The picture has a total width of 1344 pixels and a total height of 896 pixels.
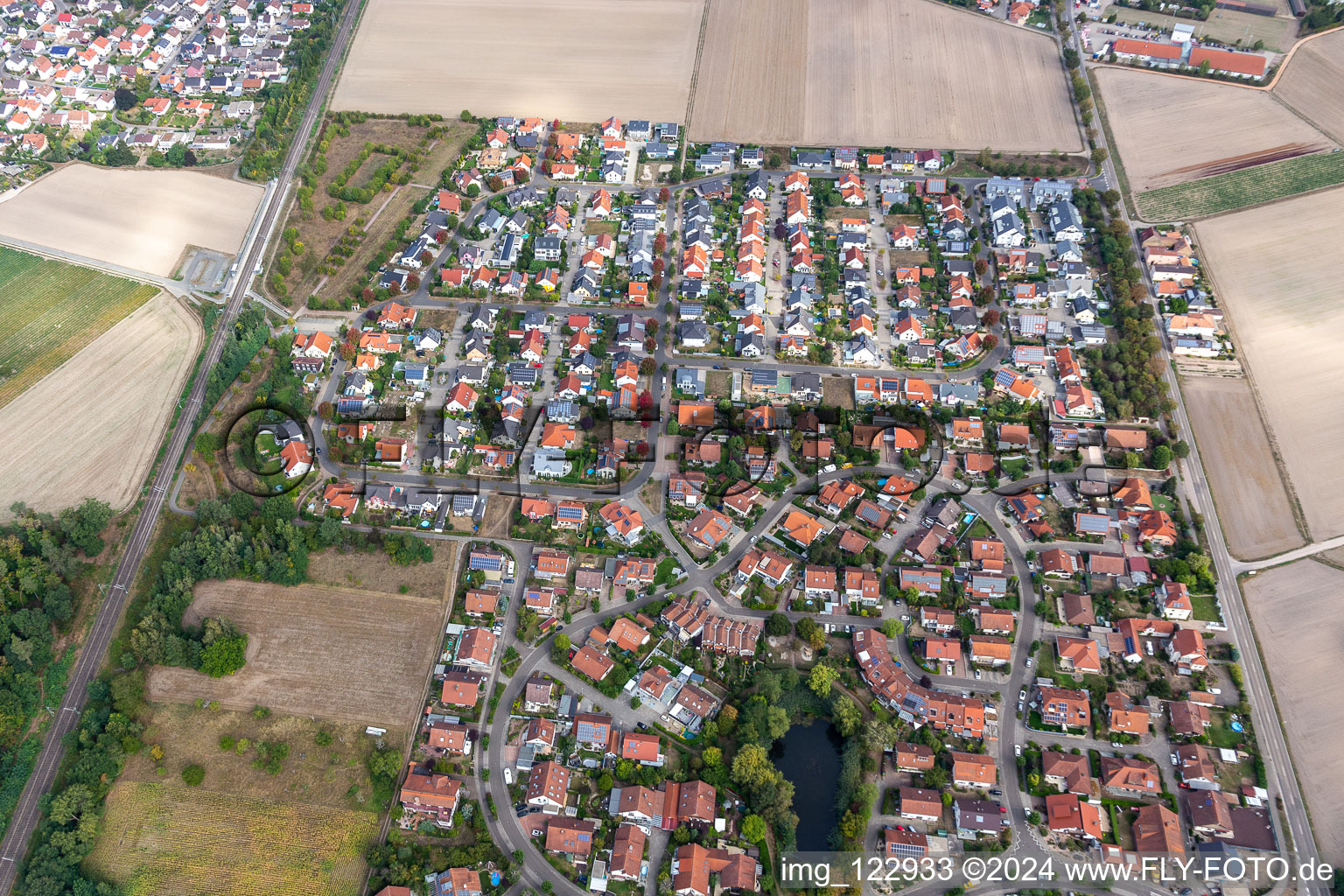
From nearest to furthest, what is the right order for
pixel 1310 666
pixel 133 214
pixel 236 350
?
pixel 1310 666 → pixel 236 350 → pixel 133 214

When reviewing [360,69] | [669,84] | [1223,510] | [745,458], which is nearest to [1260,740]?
[1223,510]

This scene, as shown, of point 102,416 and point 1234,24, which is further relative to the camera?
point 1234,24

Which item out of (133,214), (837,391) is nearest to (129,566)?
(133,214)

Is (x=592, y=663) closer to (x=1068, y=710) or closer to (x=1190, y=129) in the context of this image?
(x=1068, y=710)

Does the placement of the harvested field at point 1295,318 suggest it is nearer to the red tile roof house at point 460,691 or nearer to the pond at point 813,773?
the pond at point 813,773

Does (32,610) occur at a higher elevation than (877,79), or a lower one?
lower

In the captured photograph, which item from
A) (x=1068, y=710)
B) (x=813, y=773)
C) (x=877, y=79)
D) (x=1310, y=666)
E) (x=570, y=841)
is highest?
(x=877, y=79)

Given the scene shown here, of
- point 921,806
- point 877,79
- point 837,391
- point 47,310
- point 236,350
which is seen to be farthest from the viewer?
point 877,79

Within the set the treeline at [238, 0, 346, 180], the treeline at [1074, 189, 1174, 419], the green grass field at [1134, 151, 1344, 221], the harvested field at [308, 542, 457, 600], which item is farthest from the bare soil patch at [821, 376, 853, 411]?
the treeline at [238, 0, 346, 180]
